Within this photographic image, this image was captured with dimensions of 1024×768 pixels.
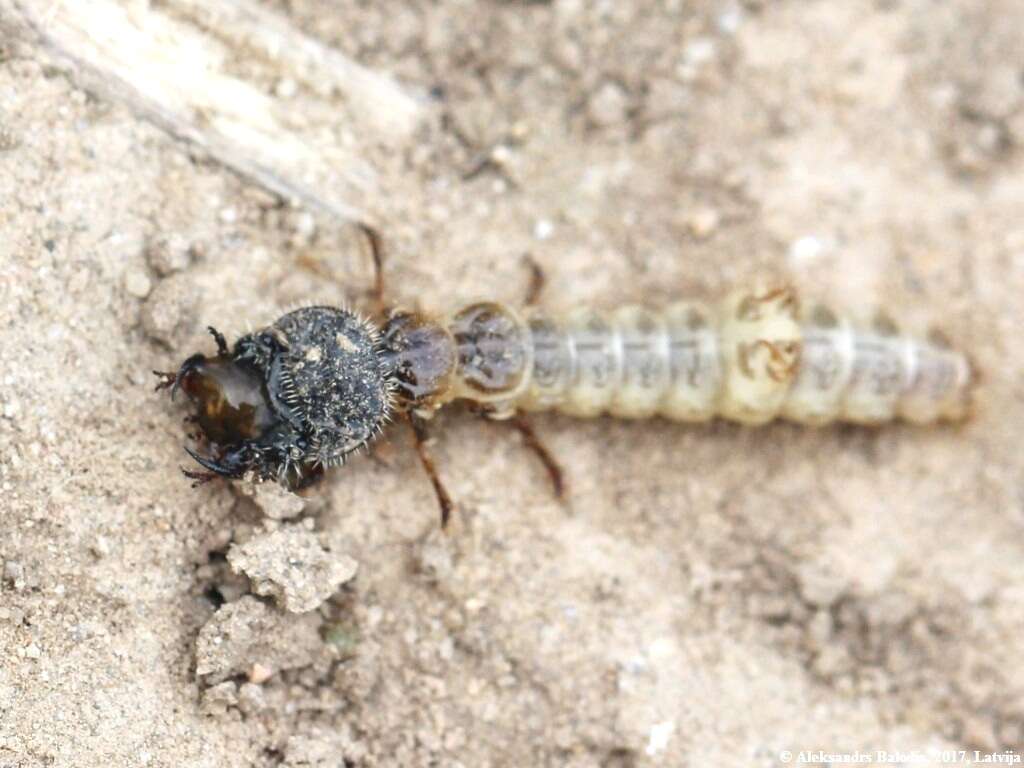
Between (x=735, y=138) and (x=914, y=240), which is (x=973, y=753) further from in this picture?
(x=735, y=138)

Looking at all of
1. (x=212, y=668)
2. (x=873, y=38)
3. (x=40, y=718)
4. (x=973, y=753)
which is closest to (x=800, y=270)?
(x=873, y=38)

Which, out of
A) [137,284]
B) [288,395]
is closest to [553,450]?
[288,395]

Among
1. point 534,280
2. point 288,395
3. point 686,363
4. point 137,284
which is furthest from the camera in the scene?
point 534,280

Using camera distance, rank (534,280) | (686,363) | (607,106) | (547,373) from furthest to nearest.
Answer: (607,106)
(534,280)
(686,363)
(547,373)

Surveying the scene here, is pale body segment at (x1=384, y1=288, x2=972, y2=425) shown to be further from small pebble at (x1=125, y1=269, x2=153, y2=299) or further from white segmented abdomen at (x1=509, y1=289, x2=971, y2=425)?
small pebble at (x1=125, y1=269, x2=153, y2=299)

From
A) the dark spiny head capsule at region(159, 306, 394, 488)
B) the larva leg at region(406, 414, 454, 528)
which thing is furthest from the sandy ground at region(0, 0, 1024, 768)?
the dark spiny head capsule at region(159, 306, 394, 488)

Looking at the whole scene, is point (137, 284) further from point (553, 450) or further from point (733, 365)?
point (733, 365)

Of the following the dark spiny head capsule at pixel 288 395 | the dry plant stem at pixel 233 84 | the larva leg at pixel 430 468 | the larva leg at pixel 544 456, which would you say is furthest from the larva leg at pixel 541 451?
the dry plant stem at pixel 233 84

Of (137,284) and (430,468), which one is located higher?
(137,284)
